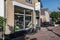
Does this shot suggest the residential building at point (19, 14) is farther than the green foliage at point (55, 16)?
No

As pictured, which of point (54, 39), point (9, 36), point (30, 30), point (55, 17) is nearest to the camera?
point (54, 39)

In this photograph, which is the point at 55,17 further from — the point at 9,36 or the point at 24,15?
the point at 9,36

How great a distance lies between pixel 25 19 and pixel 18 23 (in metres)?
2.15

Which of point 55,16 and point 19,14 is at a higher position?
point 19,14

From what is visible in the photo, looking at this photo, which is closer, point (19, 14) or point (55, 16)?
point (19, 14)

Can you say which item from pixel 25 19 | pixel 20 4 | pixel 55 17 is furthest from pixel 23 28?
pixel 55 17

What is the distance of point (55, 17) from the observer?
2274 inches

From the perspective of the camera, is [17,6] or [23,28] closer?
[17,6]

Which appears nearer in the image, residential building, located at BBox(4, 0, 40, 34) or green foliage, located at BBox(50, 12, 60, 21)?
residential building, located at BBox(4, 0, 40, 34)

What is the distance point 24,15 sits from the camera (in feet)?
66.0

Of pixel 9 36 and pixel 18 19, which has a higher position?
pixel 18 19

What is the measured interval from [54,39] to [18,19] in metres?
5.77

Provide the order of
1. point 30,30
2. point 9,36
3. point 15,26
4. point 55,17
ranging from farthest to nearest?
point 55,17, point 30,30, point 15,26, point 9,36

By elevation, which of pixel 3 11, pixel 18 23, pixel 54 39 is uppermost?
pixel 3 11
